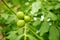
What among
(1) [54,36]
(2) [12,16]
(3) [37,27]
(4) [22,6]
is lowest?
(1) [54,36]

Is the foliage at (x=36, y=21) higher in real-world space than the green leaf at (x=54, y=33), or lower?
higher

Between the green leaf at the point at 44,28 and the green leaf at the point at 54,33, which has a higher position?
the green leaf at the point at 44,28

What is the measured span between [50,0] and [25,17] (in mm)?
674

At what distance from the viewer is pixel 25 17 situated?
1506 millimetres

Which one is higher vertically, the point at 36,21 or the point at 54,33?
the point at 36,21

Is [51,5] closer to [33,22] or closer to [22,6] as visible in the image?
[33,22]

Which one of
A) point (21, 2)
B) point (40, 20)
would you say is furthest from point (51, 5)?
point (21, 2)

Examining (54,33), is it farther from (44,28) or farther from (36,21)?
Result: (36,21)

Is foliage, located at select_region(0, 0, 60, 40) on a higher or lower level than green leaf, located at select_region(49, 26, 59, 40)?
higher

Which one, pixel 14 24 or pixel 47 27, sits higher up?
pixel 14 24

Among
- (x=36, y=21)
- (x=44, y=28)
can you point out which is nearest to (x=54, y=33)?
(x=44, y=28)

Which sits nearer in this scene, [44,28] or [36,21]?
[44,28]

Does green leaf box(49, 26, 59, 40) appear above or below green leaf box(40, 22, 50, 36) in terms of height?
below

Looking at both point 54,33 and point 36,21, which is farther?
point 36,21
